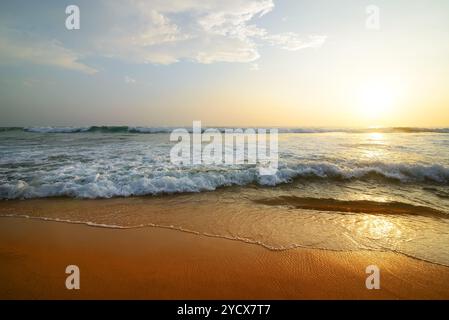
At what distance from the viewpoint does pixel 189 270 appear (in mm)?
3359

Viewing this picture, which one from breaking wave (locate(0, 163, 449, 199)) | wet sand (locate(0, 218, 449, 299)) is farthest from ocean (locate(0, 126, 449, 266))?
wet sand (locate(0, 218, 449, 299))

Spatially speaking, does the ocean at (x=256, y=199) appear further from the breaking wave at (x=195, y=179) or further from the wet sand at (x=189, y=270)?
the wet sand at (x=189, y=270)

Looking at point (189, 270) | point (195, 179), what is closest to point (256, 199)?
point (195, 179)

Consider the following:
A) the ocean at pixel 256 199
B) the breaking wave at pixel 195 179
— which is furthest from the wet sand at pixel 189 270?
the breaking wave at pixel 195 179

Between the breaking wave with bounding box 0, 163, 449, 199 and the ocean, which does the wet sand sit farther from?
the breaking wave with bounding box 0, 163, 449, 199

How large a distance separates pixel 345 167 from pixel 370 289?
7.13m

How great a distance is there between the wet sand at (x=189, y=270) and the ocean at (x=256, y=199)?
368mm

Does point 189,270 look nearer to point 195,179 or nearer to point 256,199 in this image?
point 256,199

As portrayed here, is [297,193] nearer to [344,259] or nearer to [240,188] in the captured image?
[240,188]

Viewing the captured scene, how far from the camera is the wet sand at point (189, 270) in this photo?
2938 mm

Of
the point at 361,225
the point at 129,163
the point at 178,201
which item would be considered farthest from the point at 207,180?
the point at 361,225

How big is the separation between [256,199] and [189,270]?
3.45 meters

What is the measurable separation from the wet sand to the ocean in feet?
1.21

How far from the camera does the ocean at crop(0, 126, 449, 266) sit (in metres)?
4.48
